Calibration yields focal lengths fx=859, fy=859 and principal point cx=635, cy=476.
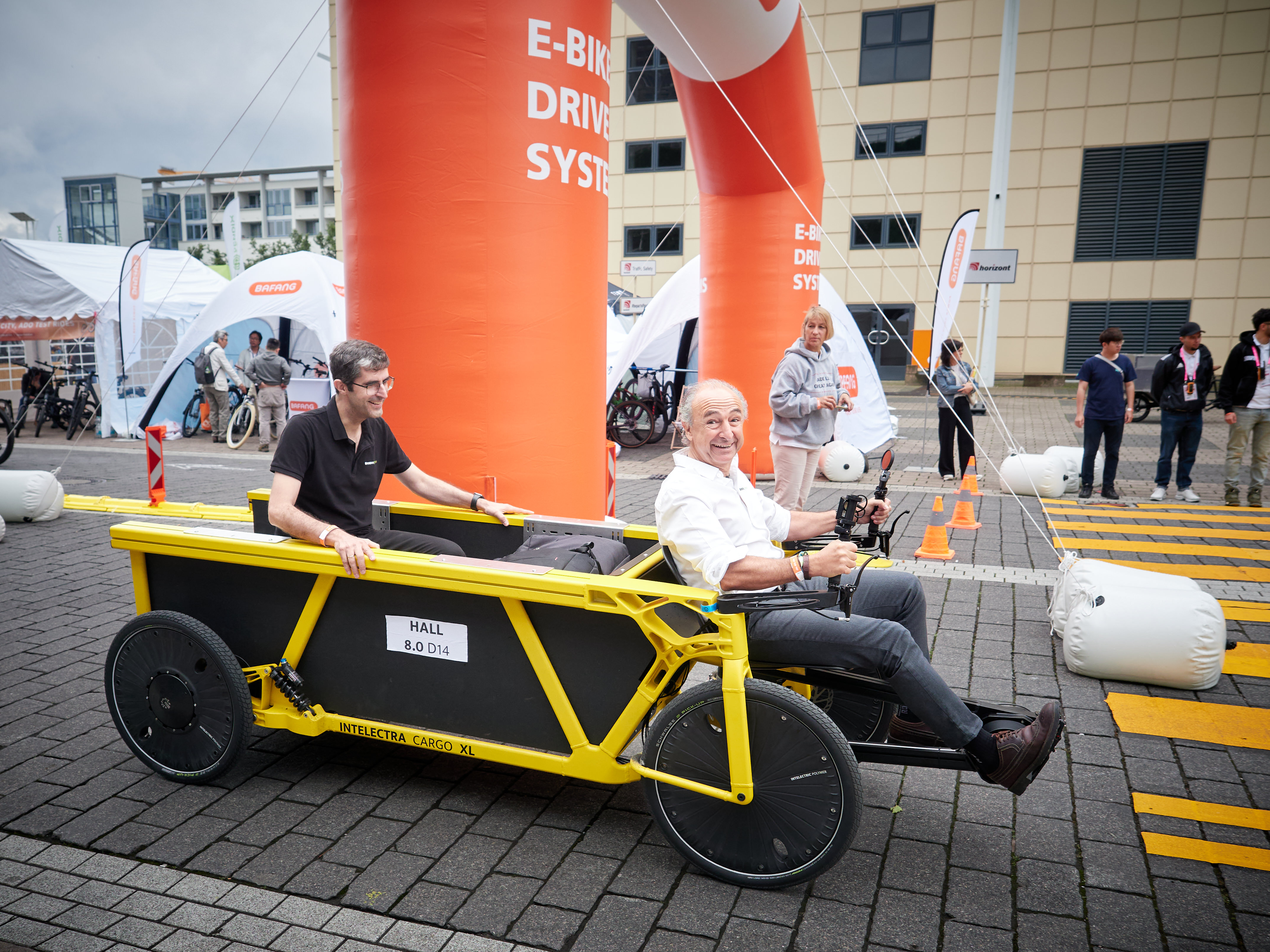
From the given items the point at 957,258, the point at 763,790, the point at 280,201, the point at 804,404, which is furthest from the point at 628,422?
the point at 280,201

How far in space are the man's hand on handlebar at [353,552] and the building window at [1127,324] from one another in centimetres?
2641

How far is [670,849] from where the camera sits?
10.2ft

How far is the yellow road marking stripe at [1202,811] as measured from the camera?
3244mm

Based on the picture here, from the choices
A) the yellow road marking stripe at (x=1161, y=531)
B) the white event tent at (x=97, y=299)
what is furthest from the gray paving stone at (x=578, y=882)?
the white event tent at (x=97, y=299)

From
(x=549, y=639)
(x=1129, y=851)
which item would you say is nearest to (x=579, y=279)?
(x=549, y=639)

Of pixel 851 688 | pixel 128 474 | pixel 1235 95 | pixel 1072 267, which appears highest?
pixel 1235 95

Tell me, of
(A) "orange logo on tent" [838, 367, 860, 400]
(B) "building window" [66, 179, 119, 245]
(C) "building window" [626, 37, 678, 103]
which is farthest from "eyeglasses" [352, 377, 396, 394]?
(B) "building window" [66, 179, 119, 245]

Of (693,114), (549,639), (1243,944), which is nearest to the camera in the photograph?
(1243,944)

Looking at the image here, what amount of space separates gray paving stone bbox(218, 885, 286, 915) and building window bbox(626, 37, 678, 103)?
2877 cm

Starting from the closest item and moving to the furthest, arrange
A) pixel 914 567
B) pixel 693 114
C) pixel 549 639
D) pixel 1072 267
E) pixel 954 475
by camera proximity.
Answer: pixel 549 639
pixel 914 567
pixel 693 114
pixel 954 475
pixel 1072 267

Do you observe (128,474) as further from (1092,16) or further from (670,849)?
(1092,16)

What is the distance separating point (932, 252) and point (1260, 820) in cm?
2566

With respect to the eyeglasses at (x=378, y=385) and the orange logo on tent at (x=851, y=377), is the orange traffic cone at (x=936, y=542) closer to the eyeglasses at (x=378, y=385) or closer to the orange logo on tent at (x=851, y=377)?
the eyeglasses at (x=378, y=385)

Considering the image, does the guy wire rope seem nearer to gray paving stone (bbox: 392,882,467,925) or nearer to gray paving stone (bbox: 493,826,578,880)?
gray paving stone (bbox: 493,826,578,880)
